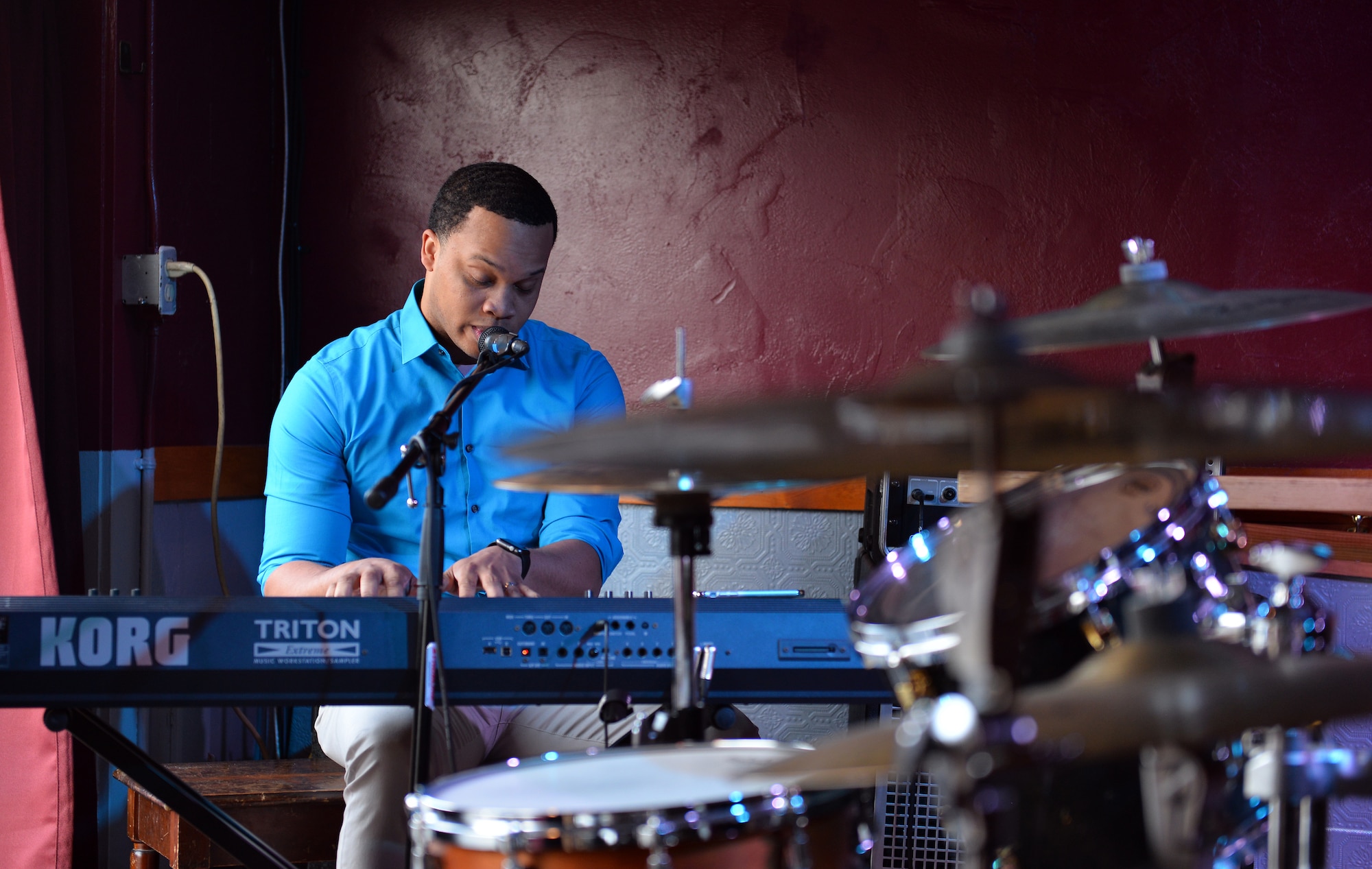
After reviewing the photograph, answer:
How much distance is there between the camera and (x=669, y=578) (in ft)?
10.2

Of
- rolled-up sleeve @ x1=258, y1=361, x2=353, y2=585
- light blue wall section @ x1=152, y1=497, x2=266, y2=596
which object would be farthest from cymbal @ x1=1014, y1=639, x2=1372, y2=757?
light blue wall section @ x1=152, y1=497, x2=266, y2=596

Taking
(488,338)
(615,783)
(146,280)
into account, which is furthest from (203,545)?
(615,783)

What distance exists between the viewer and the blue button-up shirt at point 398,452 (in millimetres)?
2014

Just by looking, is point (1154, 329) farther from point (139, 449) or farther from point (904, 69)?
point (139, 449)

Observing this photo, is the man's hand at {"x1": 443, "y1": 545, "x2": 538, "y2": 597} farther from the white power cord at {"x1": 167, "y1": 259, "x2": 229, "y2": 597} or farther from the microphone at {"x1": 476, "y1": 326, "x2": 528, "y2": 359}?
the white power cord at {"x1": 167, "y1": 259, "x2": 229, "y2": 597}

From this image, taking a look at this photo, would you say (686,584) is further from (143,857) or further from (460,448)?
(143,857)

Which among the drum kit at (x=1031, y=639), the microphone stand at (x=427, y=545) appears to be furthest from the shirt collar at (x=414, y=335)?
the drum kit at (x=1031, y=639)

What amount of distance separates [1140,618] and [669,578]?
7.22 feet

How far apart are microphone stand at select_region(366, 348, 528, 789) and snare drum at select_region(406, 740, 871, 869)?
272mm

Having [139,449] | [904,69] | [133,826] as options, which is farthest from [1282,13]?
[133,826]

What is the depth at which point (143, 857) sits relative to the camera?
2.14 m

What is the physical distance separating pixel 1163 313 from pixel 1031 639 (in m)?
0.45

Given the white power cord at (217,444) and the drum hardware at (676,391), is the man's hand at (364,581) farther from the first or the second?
the white power cord at (217,444)

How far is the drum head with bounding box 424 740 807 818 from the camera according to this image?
41.1 inches
